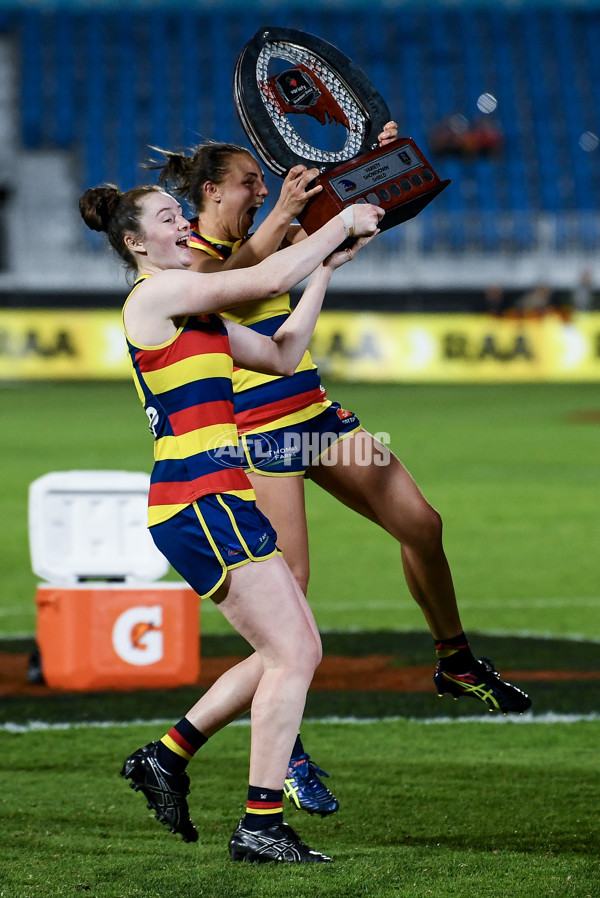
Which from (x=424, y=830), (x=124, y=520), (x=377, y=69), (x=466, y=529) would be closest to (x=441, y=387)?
(x=377, y=69)

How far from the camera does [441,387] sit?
2425 cm

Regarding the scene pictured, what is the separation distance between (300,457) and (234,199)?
824 mm

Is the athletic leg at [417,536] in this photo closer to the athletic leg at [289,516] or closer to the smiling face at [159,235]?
the athletic leg at [289,516]

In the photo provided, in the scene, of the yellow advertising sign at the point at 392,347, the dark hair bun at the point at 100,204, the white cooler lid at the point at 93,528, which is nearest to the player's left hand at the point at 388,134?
the dark hair bun at the point at 100,204

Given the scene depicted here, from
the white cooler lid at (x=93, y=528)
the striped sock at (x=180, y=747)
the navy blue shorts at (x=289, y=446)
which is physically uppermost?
the navy blue shorts at (x=289, y=446)

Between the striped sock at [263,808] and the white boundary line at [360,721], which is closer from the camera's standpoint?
the striped sock at [263,808]

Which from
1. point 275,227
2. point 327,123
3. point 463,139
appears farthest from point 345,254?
point 463,139

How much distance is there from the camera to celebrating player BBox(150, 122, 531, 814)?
4.22 meters

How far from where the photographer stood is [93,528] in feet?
19.7

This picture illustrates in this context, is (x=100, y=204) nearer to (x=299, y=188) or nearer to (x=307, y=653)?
(x=299, y=188)

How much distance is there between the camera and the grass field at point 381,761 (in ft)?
11.6

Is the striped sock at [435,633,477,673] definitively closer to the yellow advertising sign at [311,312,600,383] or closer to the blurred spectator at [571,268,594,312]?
the yellow advertising sign at [311,312,600,383]

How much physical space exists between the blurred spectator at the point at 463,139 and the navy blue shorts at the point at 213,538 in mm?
27302

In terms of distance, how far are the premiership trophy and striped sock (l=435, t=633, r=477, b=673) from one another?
1.42 meters
